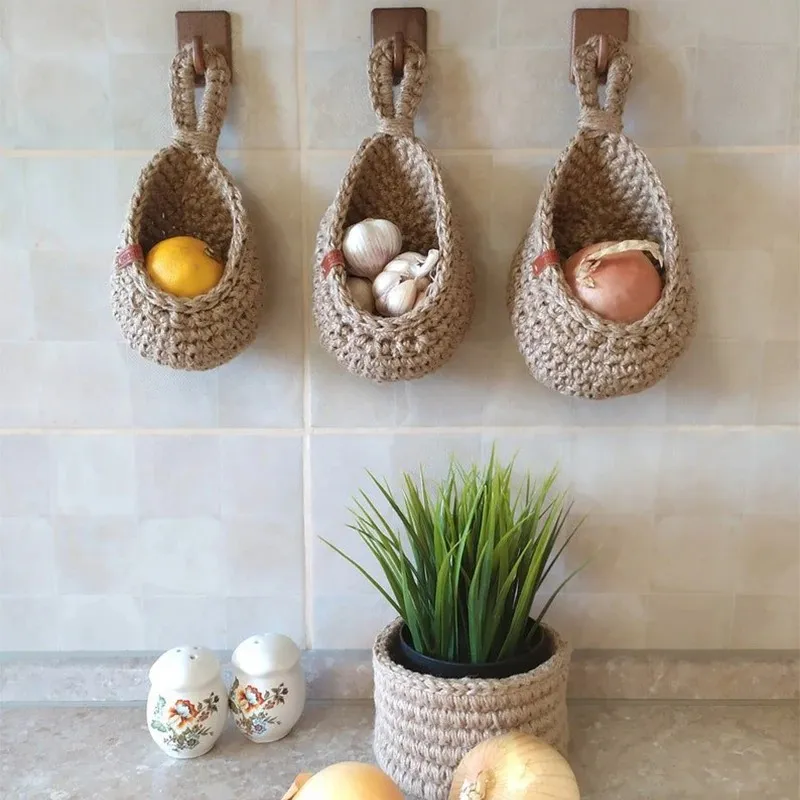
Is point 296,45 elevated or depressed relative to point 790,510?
elevated

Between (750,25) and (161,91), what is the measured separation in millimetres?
468

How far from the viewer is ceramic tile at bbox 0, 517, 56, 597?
2.42ft

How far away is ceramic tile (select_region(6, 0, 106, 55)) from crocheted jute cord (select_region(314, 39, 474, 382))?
8.8 inches

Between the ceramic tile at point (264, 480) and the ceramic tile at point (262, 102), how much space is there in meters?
0.25

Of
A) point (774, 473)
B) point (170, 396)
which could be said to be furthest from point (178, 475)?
point (774, 473)

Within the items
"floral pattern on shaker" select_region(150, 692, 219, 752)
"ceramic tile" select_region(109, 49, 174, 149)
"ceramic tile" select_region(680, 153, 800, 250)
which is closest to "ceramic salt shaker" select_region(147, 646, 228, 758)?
"floral pattern on shaker" select_region(150, 692, 219, 752)

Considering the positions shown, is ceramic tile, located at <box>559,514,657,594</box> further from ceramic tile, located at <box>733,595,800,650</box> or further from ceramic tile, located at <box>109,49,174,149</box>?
A: ceramic tile, located at <box>109,49,174,149</box>

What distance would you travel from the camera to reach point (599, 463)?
0.72 metres

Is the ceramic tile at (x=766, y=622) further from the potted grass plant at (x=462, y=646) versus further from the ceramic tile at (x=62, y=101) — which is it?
the ceramic tile at (x=62, y=101)

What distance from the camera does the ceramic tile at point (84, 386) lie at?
0.71 m

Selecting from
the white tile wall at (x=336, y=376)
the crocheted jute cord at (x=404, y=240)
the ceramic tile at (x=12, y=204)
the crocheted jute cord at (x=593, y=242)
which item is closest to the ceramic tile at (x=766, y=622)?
the white tile wall at (x=336, y=376)

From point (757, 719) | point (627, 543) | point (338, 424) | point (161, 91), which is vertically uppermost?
point (161, 91)

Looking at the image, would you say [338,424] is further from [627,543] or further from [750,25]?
[750,25]

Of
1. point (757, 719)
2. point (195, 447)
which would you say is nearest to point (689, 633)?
point (757, 719)
